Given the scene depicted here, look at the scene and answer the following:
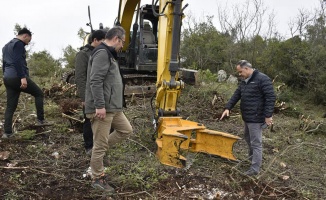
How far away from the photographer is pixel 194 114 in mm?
8672

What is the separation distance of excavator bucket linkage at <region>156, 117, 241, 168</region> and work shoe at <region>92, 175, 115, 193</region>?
1040 millimetres

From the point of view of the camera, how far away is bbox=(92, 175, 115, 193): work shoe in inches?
166

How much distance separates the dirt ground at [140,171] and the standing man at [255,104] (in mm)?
335

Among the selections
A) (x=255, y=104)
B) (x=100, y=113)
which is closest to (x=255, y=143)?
(x=255, y=104)

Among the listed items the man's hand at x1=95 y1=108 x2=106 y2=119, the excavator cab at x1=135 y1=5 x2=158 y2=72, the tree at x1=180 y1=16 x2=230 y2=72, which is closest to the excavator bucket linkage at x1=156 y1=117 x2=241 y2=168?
the man's hand at x1=95 y1=108 x2=106 y2=119

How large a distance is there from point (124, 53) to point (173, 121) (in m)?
5.87

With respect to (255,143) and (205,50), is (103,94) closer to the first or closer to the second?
(255,143)

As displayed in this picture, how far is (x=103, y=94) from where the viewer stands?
402 centimetres

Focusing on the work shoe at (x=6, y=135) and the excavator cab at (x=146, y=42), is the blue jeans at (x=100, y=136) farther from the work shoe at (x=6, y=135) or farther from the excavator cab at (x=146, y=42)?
the excavator cab at (x=146, y=42)

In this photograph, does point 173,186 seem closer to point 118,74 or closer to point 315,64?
point 118,74

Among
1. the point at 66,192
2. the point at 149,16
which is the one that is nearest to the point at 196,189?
the point at 66,192

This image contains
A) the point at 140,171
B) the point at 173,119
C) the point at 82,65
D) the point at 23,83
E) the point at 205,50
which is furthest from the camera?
the point at 205,50

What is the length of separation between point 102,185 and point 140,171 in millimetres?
702

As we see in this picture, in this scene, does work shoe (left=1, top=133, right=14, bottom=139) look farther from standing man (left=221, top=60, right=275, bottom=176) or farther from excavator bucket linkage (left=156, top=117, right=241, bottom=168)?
standing man (left=221, top=60, right=275, bottom=176)
